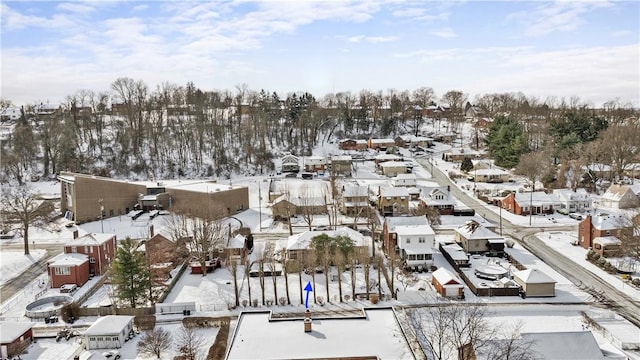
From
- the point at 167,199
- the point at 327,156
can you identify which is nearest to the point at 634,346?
the point at 167,199

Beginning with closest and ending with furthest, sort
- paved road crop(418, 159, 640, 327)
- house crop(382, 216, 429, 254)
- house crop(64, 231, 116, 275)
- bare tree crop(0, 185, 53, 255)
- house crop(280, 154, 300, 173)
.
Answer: paved road crop(418, 159, 640, 327) → house crop(64, 231, 116, 275) → house crop(382, 216, 429, 254) → bare tree crop(0, 185, 53, 255) → house crop(280, 154, 300, 173)

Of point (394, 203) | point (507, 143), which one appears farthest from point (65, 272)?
point (507, 143)

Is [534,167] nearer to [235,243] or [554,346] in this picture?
[235,243]

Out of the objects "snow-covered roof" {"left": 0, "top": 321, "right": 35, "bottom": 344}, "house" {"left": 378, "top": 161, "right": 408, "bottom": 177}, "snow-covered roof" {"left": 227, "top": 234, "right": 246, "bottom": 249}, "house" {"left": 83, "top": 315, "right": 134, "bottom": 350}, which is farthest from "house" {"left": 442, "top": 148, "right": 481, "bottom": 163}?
"snow-covered roof" {"left": 0, "top": 321, "right": 35, "bottom": 344}

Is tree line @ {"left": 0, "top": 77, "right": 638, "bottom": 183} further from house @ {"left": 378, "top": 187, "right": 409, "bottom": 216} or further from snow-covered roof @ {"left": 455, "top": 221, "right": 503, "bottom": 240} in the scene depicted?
snow-covered roof @ {"left": 455, "top": 221, "right": 503, "bottom": 240}

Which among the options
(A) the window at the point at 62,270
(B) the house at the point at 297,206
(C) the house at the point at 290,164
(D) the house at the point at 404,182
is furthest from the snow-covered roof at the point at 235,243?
(C) the house at the point at 290,164

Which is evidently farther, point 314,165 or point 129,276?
point 314,165
